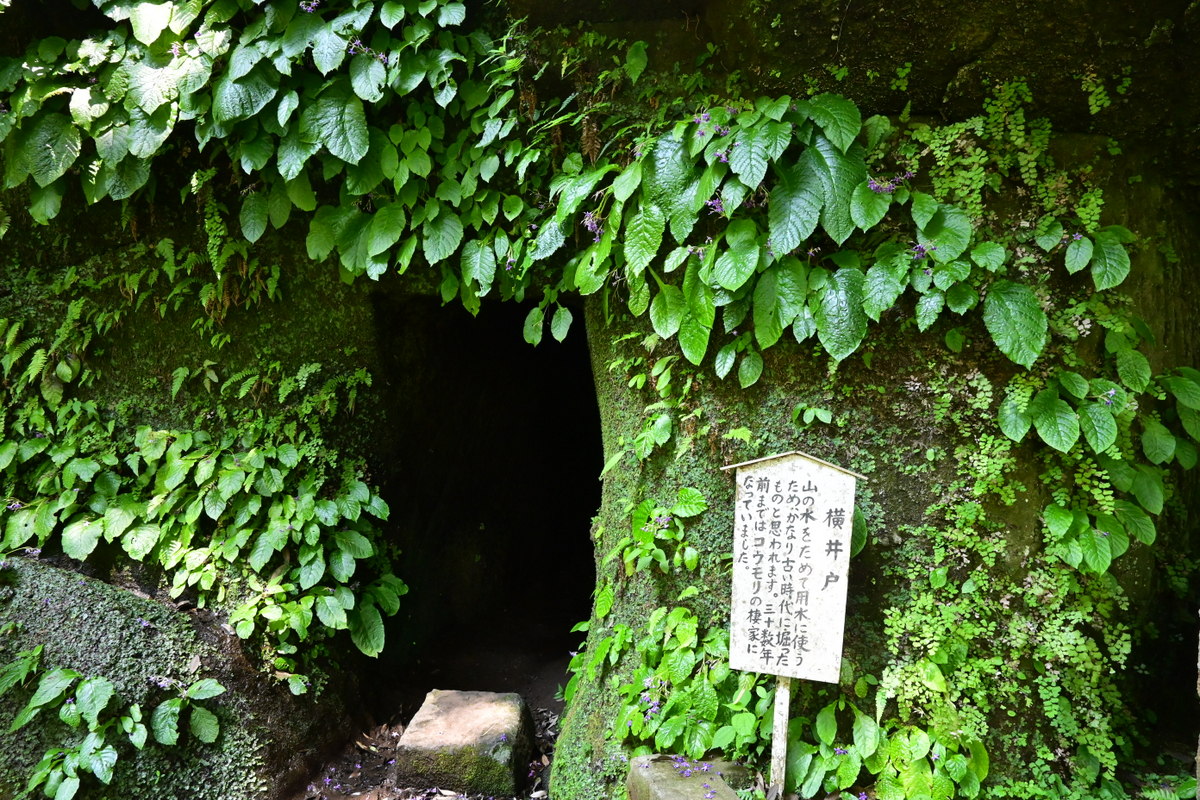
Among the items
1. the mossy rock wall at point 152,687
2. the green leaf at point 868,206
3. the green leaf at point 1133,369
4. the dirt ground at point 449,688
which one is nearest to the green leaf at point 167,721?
the mossy rock wall at point 152,687

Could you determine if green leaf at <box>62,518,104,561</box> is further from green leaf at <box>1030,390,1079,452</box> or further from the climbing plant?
green leaf at <box>1030,390,1079,452</box>

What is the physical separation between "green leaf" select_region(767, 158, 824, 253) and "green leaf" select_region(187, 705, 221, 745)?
11.9 feet

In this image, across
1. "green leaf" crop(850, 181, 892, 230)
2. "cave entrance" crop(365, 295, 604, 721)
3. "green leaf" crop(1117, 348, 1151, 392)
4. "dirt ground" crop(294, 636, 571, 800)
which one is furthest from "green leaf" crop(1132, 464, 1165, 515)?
"cave entrance" crop(365, 295, 604, 721)

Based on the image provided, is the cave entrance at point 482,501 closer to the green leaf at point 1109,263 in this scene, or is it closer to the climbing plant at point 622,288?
the climbing plant at point 622,288

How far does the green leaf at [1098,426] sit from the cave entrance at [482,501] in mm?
3580

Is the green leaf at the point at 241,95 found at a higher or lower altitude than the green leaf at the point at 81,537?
higher

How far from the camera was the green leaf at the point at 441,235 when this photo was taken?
374 cm

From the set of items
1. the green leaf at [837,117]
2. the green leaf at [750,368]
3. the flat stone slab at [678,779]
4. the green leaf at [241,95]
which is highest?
the green leaf at [241,95]

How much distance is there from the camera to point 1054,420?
8.99 ft

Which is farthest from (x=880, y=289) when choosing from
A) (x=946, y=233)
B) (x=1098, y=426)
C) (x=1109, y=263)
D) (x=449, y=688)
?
(x=449, y=688)

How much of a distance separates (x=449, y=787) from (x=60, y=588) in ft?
7.77

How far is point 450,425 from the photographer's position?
5.56 metres

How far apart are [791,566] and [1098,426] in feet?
4.14

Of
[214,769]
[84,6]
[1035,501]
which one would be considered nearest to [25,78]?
[84,6]
